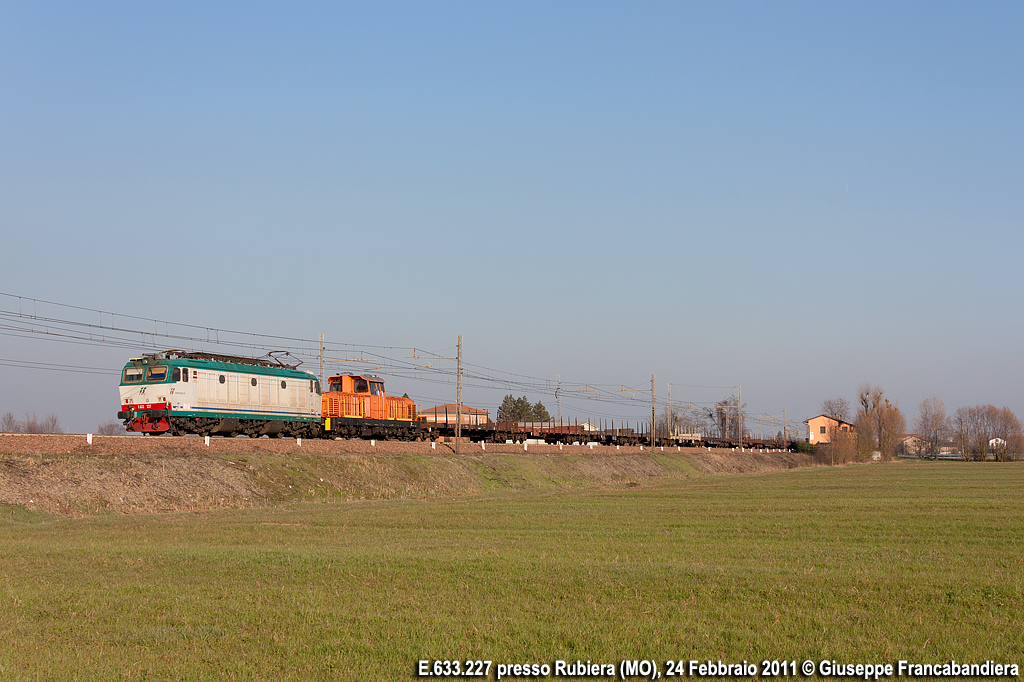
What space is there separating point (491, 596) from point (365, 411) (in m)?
48.5

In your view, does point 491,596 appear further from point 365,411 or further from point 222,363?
point 365,411

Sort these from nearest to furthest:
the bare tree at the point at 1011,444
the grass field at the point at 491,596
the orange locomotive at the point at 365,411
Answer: the grass field at the point at 491,596 < the orange locomotive at the point at 365,411 < the bare tree at the point at 1011,444

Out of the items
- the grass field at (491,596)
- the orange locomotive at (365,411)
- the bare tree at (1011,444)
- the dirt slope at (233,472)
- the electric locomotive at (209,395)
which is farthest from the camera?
the bare tree at (1011,444)

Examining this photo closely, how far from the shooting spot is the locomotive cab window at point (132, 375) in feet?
153

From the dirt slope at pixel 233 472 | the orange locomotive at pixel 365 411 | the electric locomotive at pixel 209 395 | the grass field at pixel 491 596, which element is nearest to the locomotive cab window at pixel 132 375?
the electric locomotive at pixel 209 395

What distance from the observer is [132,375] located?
154 feet

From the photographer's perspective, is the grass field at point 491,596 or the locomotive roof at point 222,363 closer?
the grass field at point 491,596

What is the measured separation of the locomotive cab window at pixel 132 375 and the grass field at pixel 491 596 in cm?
2073

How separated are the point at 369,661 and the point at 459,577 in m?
5.72

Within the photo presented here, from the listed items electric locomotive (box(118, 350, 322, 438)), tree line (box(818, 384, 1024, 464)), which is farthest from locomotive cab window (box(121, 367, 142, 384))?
tree line (box(818, 384, 1024, 464))

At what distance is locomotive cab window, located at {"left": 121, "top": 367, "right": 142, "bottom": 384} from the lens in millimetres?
46750

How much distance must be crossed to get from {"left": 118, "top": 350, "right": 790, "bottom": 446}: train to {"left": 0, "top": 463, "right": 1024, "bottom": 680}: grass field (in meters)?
19.5

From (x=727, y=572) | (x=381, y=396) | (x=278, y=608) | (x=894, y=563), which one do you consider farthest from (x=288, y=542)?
(x=381, y=396)

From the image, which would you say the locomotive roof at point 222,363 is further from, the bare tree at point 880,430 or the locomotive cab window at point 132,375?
the bare tree at point 880,430
